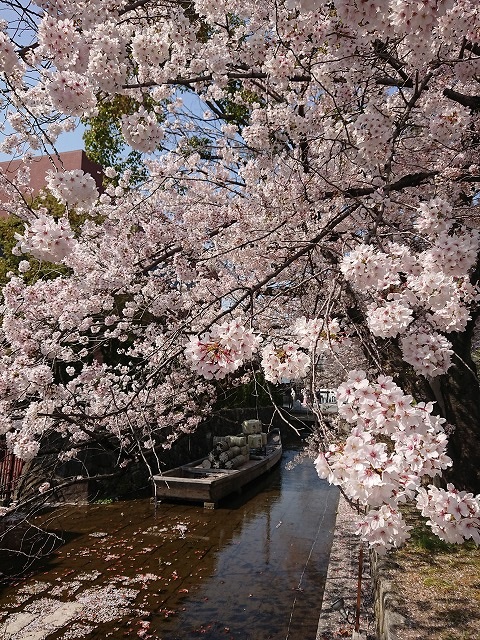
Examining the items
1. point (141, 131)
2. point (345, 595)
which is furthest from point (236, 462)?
point (141, 131)

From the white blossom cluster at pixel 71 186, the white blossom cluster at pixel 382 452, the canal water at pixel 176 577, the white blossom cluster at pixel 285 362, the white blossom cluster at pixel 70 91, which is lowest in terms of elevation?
the canal water at pixel 176 577

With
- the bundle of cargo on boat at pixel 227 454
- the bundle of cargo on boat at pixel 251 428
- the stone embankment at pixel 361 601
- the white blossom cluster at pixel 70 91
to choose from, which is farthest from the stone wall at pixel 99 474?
the white blossom cluster at pixel 70 91

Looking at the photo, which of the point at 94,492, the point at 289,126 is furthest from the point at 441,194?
the point at 94,492

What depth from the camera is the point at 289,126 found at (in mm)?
4723

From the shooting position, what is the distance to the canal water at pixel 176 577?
5.08 m

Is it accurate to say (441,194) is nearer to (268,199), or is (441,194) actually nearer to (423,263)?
(268,199)

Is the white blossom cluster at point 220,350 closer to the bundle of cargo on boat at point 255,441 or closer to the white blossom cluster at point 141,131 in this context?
the white blossom cluster at point 141,131

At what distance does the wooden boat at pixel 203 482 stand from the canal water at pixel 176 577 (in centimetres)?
26

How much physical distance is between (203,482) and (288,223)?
21.8ft

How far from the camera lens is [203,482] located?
9.71m

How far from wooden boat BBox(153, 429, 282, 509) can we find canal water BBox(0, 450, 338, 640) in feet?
0.84

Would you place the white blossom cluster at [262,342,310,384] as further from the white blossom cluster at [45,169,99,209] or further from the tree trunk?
the tree trunk

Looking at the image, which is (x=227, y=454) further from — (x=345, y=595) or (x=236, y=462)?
(x=345, y=595)

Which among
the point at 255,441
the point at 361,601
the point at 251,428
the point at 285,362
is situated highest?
the point at 285,362
